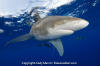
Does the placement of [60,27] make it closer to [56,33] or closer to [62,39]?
[56,33]

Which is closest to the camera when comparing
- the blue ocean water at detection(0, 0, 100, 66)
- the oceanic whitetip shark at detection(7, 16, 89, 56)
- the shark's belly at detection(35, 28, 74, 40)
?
the oceanic whitetip shark at detection(7, 16, 89, 56)

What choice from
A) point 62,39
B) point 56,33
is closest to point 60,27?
point 56,33

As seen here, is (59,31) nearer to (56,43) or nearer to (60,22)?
(60,22)

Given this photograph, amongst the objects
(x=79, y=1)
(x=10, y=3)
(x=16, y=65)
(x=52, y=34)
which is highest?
(x=79, y=1)

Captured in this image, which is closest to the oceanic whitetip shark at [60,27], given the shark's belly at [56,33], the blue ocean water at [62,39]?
the shark's belly at [56,33]

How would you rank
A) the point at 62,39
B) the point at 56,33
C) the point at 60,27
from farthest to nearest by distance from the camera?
the point at 62,39, the point at 56,33, the point at 60,27

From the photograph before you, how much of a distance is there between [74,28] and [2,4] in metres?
9.73

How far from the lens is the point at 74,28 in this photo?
Answer: 308cm

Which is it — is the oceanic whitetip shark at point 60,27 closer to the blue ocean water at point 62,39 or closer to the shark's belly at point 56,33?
the shark's belly at point 56,33

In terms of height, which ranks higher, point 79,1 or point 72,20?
point 79,1

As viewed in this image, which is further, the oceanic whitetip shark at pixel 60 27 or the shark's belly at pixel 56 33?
the shark's belly at pixel 56 33

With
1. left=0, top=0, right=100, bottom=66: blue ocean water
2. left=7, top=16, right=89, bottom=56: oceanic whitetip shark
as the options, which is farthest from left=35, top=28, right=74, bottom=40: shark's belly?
left=0, top=0, right=100, bottom=66: blue ocean water

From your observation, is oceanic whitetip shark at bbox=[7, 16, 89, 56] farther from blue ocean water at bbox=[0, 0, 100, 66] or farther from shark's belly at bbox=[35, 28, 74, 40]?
blue ocean water at bbox=[0, 0, 100, 66]

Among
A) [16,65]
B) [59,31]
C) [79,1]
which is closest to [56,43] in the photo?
[59,31]
